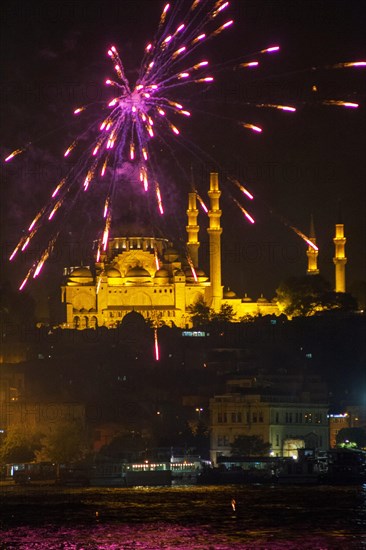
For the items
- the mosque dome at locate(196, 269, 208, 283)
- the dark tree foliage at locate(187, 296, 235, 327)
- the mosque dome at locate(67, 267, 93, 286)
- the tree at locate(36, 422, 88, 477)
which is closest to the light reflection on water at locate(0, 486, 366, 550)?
Result: the tree at locate(36, 422, 88, 477)

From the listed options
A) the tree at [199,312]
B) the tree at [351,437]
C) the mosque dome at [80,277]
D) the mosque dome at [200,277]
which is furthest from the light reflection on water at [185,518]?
the mosque dome at [80,277]

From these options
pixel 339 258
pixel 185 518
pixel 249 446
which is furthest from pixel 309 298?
pixel 185 518

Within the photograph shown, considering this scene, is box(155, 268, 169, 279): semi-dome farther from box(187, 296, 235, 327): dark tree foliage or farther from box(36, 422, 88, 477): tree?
box(36, 422, 88, 477): tree

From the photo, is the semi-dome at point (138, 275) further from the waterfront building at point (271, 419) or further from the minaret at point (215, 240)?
the waterfront building at point (271, 419)

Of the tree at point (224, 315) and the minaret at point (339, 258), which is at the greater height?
the minaret at point (339, 258)

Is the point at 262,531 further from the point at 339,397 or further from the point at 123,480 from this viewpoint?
the point at 339,397

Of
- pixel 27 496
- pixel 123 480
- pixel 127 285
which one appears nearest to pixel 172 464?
pixel 123 480
